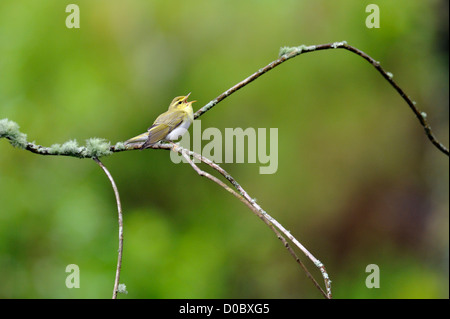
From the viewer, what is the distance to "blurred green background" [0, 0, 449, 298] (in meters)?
6.58

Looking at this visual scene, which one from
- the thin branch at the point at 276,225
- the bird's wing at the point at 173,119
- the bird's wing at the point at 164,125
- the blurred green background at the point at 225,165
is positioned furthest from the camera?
the blurred green background at the point at 225,165

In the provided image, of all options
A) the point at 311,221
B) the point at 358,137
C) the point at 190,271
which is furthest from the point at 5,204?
the point at 358,137

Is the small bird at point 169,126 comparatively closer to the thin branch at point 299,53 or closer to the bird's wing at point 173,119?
the bird's wing at point 173,119

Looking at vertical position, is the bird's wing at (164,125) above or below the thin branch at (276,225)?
above

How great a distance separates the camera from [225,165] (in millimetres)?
6949

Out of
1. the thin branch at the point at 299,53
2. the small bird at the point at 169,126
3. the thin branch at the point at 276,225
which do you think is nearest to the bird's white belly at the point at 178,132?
the small bird at the point at 169,126

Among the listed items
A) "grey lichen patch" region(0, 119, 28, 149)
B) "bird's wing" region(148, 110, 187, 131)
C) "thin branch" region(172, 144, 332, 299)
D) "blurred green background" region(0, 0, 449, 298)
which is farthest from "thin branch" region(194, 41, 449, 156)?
"blurred green background" region(0, 0, 449, 298)

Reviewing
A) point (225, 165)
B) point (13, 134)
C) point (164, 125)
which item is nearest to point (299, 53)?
point (164, 125)

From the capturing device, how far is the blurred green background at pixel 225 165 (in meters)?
6.58

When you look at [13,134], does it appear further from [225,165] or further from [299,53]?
[225,165]

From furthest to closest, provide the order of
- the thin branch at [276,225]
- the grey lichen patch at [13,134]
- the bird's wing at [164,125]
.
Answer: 1. the bird's wing at [164,125]
2. the grey lichen patch at [13,134]
3. the thin branch at [276,225]

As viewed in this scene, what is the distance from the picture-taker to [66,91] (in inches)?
266

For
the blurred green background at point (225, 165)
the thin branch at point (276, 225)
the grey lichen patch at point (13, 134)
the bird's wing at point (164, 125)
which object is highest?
the blurred green background at point (225, 165)

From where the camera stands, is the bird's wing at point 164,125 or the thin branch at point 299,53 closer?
the thin branch at point 299,53
